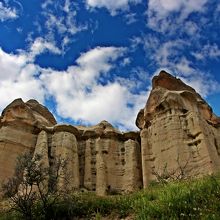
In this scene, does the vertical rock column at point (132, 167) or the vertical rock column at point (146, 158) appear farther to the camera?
the vertical rock column at point (132, 167)

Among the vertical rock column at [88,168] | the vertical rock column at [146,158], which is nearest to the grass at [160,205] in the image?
the vertical rock column at [146,158]

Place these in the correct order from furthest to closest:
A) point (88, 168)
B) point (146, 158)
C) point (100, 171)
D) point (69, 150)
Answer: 1. point (69, 150)
2. point (88, 168)
3. point (100, 171)
4. point (146, 158)

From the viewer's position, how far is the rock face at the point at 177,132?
27984 mm

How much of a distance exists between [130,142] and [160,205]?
77.4 feet

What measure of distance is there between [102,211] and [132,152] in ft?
66.2

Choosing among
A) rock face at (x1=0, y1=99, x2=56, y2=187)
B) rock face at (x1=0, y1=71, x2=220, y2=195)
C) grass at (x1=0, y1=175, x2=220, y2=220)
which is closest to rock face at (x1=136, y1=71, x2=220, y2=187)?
rock face at (x1=0, y1=71, x2=220, y2=195)

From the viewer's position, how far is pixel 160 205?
11.7m

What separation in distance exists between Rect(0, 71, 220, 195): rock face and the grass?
13533 mm

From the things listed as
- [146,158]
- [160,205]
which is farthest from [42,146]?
[160,205]

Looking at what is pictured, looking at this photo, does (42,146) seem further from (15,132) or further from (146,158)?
(146,158)

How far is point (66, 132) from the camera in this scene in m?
35.5

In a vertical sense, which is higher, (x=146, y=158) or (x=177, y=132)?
(x=177, y=132)

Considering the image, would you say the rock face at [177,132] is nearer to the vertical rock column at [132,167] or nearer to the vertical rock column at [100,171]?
the vertical rock column at [132,167]

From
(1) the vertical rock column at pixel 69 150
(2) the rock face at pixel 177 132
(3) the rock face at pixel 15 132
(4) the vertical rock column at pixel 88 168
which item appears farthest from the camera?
(4) the vertical rock column at pixel 88 168
